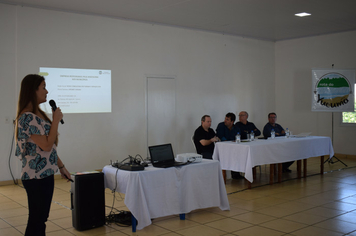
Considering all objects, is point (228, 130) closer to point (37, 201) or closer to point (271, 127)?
point (271, 127)

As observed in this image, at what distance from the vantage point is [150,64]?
314 inches

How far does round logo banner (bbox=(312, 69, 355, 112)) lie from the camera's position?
28.8 feet

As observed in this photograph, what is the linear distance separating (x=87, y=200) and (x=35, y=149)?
4.55ft

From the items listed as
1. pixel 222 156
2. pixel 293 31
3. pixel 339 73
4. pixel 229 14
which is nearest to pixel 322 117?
pixel 339 73

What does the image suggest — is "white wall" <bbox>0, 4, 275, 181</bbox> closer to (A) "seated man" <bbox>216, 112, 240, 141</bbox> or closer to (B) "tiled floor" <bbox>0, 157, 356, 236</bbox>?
(B) "tiled floor" <bbox>0, 157, 356, 236</bbox>

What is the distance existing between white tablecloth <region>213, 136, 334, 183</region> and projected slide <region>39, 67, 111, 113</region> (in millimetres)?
2679

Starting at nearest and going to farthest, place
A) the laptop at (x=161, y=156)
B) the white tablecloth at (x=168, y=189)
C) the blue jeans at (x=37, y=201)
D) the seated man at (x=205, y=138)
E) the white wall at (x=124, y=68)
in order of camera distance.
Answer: the blue jeans at (x=37, y=201) < the white tablecloth at (x=168, y=189) < the laptop at (x=161, y=156) < the seated man at (x=205, y=138) < the white wall at (x=124, y=68)

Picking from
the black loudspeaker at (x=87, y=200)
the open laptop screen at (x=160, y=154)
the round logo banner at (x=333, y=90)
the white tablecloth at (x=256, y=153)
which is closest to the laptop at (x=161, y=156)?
the open laptop screen at (x=160, y=154)

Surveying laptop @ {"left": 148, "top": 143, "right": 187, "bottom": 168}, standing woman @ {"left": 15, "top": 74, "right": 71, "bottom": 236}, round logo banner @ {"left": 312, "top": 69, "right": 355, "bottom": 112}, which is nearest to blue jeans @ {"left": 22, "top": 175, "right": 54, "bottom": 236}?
standing woman @ {"left": 15, "top": 74, "right": 71, "bottom": 236}

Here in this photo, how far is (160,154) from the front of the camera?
4180 millimetres

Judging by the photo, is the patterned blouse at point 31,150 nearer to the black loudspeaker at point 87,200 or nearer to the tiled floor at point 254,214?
the black loudspeaker at point 87,200

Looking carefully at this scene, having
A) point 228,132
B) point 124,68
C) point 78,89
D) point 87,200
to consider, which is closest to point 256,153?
point 228,132

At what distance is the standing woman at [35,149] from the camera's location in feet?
8.29

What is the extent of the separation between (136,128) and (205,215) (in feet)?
12.2
